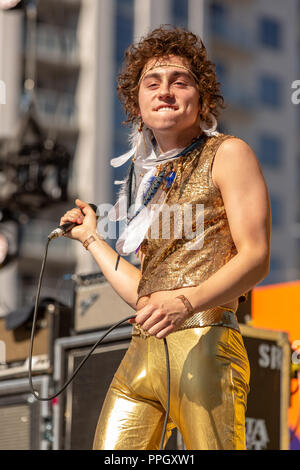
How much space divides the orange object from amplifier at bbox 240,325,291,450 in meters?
0.47

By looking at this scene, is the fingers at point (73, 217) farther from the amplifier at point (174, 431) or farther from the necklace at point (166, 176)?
the amplifier at point (174, 431)

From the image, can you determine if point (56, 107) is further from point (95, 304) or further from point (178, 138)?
point (178, 138)

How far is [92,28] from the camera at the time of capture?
26.4 m

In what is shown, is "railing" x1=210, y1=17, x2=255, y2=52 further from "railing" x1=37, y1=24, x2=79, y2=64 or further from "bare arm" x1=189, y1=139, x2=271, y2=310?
"bare arm" x1=189, y1=139, x2=271, y2=310

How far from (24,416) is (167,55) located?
2.51 m

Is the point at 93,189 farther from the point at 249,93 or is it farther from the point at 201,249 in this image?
the point at 201,249

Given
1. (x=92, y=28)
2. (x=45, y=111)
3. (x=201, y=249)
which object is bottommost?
(x=201, y=249)

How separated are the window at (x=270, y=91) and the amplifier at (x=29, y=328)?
28561 millimetres

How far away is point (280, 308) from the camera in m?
4.32

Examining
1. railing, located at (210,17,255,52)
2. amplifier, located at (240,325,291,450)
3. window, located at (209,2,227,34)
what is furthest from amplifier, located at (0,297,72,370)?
window, located at (209,2,227,34)

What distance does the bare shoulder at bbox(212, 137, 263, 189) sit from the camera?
2072 millimetres
